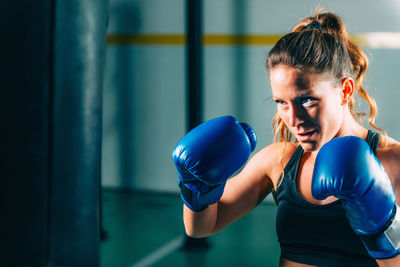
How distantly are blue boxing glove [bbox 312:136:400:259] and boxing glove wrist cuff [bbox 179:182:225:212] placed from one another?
32 centimetres

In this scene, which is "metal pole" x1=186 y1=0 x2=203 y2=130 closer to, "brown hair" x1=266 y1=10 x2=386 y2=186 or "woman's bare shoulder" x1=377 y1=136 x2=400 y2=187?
"brown hair" x1=266 y1=10 x2=386 y2=186

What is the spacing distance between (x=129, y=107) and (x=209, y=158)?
413 cm

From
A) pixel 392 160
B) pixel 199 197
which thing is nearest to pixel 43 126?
pixel 199 197

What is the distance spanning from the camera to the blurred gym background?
167cm

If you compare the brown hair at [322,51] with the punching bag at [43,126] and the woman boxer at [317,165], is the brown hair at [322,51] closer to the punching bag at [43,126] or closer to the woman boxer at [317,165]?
the woman boxer at [317,165]

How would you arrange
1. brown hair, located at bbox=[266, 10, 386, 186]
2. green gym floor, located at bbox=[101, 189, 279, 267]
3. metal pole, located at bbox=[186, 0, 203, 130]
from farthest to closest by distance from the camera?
metal pole, located at bbox=[186, 0, 203, 130] < green gym floor, located at bbox=[101, 189, 279, 267] < brown hair, located at bbox=[266, 10, 386, 186]

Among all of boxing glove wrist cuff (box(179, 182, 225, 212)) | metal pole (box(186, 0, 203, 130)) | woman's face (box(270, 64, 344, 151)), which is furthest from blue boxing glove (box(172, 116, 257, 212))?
metal pole (box(186, 0, 203, 130))

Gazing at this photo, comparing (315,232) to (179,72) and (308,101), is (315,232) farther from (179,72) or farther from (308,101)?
(179,72)

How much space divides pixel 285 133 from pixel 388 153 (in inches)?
14.0

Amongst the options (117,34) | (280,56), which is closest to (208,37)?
(117,34)

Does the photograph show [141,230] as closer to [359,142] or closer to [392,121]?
[392,121]

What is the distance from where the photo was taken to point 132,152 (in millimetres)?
5316

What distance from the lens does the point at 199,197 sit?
1.31 metres

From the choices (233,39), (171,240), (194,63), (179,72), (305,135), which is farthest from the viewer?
(179,72)
